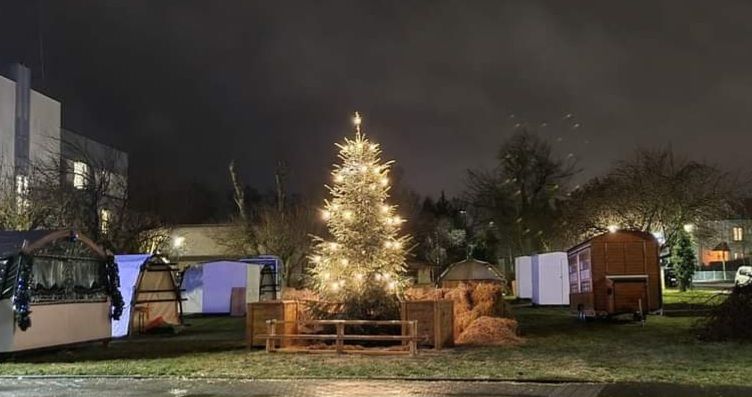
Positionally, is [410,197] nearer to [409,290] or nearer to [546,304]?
[546,304]

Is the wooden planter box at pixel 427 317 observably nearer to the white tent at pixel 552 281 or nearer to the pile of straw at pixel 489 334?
the pile of straw at pixel 489 334

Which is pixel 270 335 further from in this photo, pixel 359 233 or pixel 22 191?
pixel 22 191

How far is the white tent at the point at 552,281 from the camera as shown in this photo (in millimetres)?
35906

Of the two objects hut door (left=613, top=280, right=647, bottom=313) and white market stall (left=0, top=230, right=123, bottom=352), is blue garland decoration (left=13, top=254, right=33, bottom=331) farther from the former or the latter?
hut door (left=613, top=280, right=647, bottom=313)

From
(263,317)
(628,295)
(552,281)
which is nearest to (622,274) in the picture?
(628,295)

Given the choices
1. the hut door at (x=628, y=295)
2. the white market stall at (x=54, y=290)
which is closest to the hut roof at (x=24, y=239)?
the white market stall at (x=54, y=290)

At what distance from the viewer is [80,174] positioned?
31797 millimetres

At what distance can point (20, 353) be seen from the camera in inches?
→ 607

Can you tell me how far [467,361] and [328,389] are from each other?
3767 millimetres

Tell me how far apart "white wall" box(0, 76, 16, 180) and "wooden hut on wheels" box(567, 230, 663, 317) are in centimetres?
2645

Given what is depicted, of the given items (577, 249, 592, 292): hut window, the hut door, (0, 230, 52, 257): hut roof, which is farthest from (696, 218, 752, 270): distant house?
(0, 230, 52, 257): hut roof

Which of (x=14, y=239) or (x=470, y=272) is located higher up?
(x=14, y=239)

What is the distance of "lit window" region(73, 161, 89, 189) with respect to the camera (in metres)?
32.3

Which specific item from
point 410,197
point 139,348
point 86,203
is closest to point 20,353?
point 139,348
